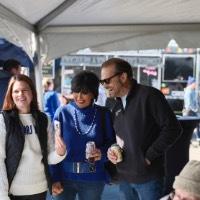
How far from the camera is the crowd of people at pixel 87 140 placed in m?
2.96

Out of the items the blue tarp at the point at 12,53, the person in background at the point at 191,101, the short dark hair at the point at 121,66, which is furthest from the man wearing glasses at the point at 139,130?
the person in background at the point at 191,101

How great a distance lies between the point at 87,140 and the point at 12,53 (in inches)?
131

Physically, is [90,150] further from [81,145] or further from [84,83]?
[84,83]

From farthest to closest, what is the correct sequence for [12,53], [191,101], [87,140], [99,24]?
[191,101]
[12,53]
[99,24]
[87,140]

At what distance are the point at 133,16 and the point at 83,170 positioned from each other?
6.57 ft

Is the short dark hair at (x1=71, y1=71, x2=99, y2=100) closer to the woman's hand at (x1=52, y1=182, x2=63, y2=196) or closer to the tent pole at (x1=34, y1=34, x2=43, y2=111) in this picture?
the woman's hand at (x1=52, y1=182, x2=63, y2=196)

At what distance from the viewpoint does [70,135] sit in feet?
10.6

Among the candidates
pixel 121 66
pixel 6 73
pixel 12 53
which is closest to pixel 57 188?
pixel 121 66

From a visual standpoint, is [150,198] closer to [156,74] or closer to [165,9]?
[165,9]

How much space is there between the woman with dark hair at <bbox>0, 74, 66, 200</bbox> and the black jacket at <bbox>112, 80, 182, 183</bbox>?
444mm

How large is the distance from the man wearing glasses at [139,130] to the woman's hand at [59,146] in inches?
13.4

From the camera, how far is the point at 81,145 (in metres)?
3.21

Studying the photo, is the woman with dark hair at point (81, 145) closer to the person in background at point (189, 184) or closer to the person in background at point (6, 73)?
the person in background at point (189, 184)

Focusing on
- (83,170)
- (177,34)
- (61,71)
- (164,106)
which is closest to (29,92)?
(83,170)
